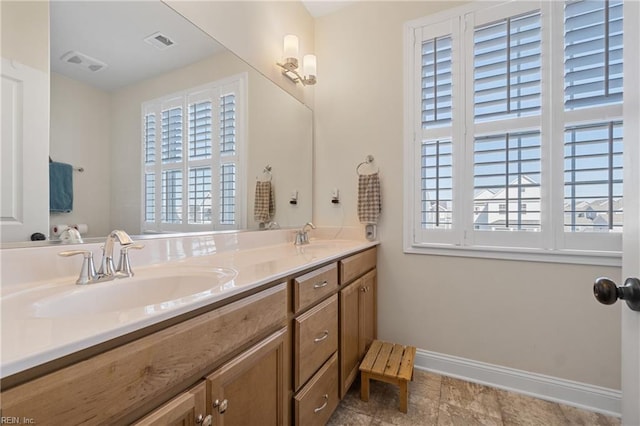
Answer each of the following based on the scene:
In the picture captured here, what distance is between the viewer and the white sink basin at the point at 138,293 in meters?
0.67

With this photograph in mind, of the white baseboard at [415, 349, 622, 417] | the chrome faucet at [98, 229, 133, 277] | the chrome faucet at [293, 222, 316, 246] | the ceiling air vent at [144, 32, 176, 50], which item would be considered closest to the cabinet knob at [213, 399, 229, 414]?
the chrome faucet at [98, 229, 133, 277]

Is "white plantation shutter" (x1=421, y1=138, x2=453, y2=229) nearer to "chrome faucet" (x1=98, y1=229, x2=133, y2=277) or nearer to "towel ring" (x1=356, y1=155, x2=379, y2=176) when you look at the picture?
"towel ring" (x1=356, y1=155, x2=379, y2=176)

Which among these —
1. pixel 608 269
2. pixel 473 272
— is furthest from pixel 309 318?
pixel 608 269

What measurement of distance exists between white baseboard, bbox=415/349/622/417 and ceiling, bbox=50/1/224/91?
2.25 meters

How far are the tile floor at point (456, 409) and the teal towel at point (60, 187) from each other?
1517 millimetres

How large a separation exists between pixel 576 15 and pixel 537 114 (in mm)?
554

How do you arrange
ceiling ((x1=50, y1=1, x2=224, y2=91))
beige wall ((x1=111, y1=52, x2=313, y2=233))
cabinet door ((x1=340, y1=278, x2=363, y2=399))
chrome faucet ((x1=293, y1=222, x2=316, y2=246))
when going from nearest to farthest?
ceiling ((x1=50, y1=1, x2=224, y2=91))
beige wall ((x1=111, y1=52, x2=313, y2=233))
cabinet door ((x1=340, y1=278, x2=363, y2=399))
chrome faucet ((x1=293, y1=222, x2=316, y2=246))

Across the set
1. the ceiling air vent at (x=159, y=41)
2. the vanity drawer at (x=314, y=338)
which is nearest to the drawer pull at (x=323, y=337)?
the vanity drawer at (x=314, y=338)

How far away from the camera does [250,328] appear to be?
848mm

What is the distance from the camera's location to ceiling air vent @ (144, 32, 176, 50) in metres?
1.20

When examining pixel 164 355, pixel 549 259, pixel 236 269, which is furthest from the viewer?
pixel 549 259

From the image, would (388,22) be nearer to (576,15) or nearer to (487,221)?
(576,15)

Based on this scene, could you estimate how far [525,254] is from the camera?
1700 mm

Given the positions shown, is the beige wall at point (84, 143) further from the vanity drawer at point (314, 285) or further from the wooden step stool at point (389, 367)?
the wooden step stool at point (389, 367)
